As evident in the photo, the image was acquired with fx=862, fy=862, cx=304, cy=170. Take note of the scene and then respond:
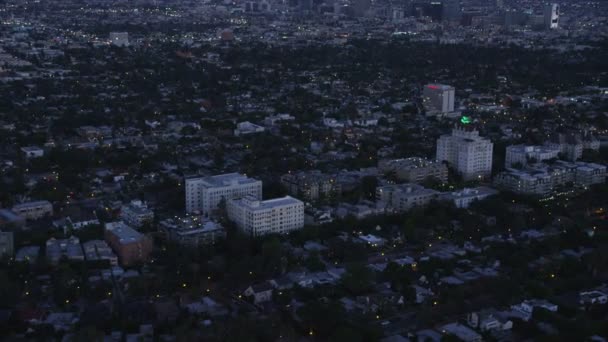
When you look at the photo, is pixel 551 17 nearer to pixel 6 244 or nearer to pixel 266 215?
pixel 266 215

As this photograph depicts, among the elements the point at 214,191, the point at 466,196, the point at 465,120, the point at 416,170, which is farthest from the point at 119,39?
the point at 466,196

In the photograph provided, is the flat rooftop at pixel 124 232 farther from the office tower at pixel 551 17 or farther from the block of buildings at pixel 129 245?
the office tower at pixel 551 17

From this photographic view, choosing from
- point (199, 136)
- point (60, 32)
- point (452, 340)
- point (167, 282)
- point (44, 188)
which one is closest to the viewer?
point (452, 340)

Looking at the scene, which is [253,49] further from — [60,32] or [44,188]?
[44,188]

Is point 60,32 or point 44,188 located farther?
point 60,32

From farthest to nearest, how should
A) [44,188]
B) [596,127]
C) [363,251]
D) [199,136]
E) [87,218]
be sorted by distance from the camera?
1. [596,127]
2. [199,136]
3. [44,188]
4. [87,218]
5. [363,251]

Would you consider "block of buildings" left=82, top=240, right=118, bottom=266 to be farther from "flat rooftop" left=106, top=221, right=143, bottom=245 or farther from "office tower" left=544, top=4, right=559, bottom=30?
"office tower" left=544, top=4, right=559, bottom=30

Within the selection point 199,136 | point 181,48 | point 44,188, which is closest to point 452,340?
point 44,188
